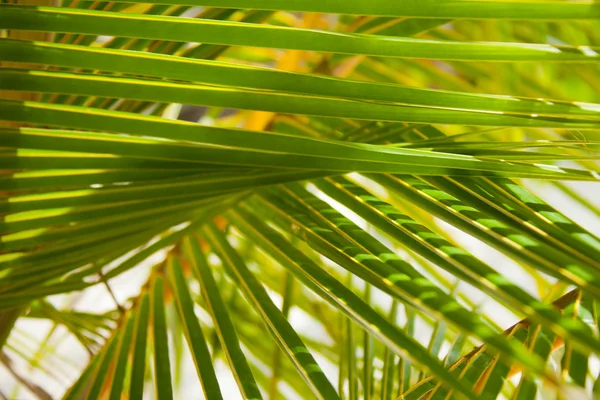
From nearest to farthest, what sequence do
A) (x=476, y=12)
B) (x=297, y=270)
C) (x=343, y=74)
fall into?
(x=476, y=12)
(x=297, y=270)
(x=343, y=74)

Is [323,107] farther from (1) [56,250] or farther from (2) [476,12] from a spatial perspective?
(1) [56,250]

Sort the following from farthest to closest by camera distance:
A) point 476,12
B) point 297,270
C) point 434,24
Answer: point 434,24 < point 297,270 < point 476,12

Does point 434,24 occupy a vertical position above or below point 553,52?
above

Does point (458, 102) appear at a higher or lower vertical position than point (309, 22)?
lower

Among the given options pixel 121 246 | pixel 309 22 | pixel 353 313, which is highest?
pixel 309 22

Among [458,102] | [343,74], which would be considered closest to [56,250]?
[458,102]

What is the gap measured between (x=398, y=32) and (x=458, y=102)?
0.33m

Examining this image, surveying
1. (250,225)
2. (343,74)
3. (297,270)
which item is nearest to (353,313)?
(297,270)

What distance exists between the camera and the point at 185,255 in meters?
0.68

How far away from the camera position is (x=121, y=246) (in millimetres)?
533

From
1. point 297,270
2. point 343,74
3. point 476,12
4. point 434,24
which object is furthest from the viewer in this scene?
point 343,74

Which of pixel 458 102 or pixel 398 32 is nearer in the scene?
pixel 458 102

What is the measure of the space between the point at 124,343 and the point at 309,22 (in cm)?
45

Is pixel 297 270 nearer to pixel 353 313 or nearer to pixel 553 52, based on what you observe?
pixel 353 313
